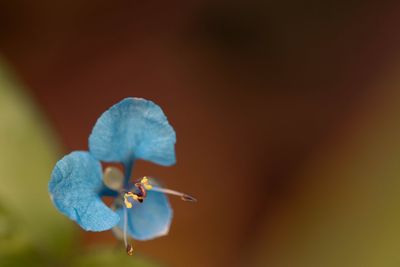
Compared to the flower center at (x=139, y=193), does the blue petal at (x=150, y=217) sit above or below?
below

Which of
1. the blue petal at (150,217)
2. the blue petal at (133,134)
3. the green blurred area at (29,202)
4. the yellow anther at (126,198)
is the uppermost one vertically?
the blue petal at (133,134)

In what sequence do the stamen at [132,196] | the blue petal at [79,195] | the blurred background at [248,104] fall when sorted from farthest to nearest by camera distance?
the blurred background at [248,104] < the stamen at [132,196] < the blue petal at [79,195]

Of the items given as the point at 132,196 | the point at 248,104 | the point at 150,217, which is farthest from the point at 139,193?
the point at 248,104

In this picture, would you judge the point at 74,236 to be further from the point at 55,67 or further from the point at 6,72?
the point at 55,67

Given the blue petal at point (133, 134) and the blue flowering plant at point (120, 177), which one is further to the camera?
the blue petal at point (133, 134)

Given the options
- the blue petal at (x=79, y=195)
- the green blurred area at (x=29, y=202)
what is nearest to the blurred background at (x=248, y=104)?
the green blurred area at (x=29, y=202)

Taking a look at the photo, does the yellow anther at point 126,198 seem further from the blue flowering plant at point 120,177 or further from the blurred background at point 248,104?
the blurred background at point 248,104
